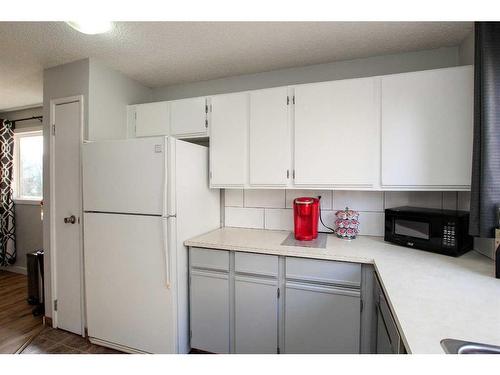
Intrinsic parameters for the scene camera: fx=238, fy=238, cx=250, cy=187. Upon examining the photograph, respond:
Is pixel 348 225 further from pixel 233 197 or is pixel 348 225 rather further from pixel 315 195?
pixel 233 197

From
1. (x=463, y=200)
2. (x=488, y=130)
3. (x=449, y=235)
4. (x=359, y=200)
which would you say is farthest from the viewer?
(x=359, y=200)

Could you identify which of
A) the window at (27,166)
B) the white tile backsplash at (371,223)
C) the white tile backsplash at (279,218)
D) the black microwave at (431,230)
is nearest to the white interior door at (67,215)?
the white tile backsplash at (279,218)

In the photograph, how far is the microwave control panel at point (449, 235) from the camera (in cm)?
140

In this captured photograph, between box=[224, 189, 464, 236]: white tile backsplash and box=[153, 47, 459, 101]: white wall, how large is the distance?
3.16 feet

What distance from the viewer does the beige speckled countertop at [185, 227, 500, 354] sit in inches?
28.3

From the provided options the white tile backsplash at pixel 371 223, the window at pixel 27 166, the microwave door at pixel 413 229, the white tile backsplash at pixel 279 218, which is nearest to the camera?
the microwave door at pixel 413 229

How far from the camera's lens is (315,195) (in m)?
2.05

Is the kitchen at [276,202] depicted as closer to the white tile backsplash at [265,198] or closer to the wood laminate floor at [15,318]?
the white tile backsplash at [265,198]

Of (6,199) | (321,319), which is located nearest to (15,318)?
(6,199)

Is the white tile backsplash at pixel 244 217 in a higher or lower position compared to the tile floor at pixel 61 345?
higher

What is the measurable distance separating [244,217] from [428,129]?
1.55 m

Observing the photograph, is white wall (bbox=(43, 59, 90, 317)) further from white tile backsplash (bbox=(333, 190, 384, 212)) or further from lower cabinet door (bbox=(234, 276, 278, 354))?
white tile backsplash (bbox=(333, 190, 384, 212))

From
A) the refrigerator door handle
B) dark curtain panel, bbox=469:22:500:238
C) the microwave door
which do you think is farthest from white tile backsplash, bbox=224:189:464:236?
the refrigerator door handle

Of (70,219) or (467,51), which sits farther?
(70,219)
